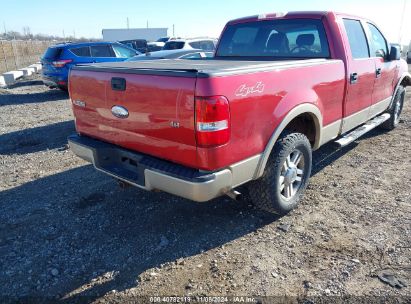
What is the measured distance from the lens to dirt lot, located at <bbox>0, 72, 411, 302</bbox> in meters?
2.60

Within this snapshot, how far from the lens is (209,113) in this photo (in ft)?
7.76

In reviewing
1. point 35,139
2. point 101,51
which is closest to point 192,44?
point 101,51

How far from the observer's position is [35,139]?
6.39 m

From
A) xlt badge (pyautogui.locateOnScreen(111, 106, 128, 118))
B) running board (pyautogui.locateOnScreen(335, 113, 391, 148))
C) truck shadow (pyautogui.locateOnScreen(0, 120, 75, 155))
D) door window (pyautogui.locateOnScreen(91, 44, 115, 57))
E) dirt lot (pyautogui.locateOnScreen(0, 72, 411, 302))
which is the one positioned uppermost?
door window (pyautogui.locateOnScreen(91, 44, 115, 57))

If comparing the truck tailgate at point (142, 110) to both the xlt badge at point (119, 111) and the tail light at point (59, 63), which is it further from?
the tail light at point (59, 63)

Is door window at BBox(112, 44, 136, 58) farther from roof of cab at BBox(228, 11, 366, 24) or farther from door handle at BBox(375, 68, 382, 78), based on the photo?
door handle at BBox(375, 68, 382, 78)

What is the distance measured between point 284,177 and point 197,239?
1055 millimetres

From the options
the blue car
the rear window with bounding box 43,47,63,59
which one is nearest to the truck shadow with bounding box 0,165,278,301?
the blue car

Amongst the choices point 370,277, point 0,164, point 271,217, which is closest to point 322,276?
point 370,277

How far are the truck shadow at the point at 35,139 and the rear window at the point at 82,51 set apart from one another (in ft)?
14.5

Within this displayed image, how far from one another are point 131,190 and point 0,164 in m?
2.51

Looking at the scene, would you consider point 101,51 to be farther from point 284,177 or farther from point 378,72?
point 284,177

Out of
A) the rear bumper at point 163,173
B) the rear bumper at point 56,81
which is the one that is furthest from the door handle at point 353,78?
the rear bumper at point 56,81

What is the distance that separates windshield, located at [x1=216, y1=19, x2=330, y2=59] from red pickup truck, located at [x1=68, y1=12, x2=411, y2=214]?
13 millimetres
